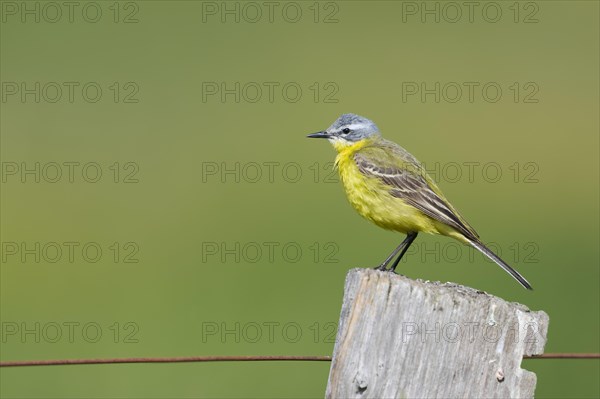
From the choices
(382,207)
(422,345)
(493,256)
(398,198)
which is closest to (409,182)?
(398,198)

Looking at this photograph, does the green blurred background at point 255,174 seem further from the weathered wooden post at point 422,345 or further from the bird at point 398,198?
the weathered wooden post at point 422,345

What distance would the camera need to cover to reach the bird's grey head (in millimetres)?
8539

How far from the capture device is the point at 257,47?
20.0 metres

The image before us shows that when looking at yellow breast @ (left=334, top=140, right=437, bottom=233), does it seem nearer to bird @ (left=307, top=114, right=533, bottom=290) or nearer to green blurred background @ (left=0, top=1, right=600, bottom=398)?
bird @ (left=307, top=114, right=533, bottom=290)

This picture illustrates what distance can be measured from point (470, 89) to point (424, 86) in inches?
32.0

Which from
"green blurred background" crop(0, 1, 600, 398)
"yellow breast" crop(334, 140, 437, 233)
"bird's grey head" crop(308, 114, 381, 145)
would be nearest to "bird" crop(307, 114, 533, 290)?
"yellow breast" crop(334, 140, 437, 233)

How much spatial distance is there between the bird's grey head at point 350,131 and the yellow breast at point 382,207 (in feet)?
2.29

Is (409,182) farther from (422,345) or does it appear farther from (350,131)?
(422,345)

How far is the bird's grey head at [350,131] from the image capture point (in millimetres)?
8539

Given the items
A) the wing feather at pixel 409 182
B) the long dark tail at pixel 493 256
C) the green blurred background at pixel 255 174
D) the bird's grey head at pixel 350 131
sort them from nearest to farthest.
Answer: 1. the long dark tail at pixel 493 256
2. the wing feather at pixel 409 182
3. the bird's grey head at pixel 350 131
4. the green blurred background at pixel 255 174

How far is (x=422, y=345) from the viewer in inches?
163

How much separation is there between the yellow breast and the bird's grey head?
2.29 feet

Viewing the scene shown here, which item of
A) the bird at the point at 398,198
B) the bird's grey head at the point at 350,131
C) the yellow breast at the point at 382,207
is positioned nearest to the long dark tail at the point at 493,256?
the bird at the point at 398,198

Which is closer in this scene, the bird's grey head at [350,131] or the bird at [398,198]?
the bird at [398,198]
